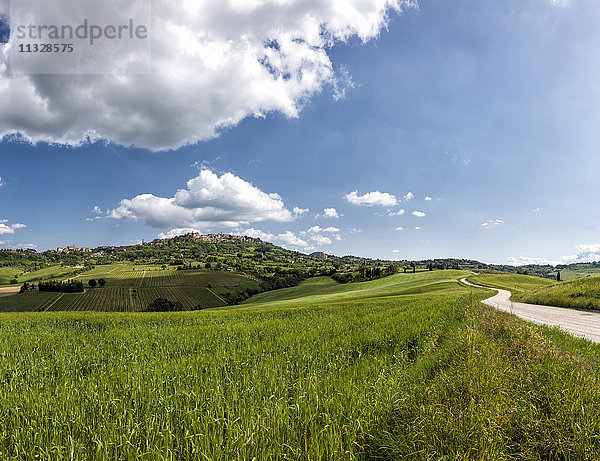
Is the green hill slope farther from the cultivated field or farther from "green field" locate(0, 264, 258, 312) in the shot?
"green field" locate(0, 264, 258, 312)

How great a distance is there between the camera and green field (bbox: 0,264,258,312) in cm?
10031

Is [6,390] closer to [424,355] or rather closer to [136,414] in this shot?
[136,414]

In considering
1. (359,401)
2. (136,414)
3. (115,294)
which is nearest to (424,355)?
(359,401)

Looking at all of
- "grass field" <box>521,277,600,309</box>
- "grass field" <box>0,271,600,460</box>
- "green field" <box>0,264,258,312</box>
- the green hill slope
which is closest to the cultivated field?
the green hill slope

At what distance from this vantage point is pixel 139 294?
124188 millimetres

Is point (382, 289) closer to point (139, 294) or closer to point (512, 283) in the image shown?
point (512, 283)

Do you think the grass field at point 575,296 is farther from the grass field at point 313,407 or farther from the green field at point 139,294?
the green field at point 139,294

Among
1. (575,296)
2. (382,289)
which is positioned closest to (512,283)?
(382,289)

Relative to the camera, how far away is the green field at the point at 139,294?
100312 mm

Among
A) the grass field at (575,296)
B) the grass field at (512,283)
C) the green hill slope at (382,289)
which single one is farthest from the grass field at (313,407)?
the grass field at (512,283)

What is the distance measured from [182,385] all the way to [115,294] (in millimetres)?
148955

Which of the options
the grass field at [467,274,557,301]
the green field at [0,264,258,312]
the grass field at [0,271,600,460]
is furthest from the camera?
the green field at [0,264,258,312]

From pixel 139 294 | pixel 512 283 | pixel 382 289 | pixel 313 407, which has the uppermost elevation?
pixel 313 407

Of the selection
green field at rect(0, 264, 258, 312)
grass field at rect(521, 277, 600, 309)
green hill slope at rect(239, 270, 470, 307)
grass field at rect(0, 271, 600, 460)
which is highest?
grass field at rect(0, 271, 600, 460)
